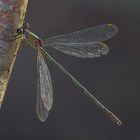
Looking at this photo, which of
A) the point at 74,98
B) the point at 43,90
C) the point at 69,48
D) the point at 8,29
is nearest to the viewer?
the point at 8,29

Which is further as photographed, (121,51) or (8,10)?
(121,51)

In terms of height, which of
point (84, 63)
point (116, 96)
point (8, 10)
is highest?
point (8, 10)

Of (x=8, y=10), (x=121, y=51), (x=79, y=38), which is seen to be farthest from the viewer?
(x=121, y=51)

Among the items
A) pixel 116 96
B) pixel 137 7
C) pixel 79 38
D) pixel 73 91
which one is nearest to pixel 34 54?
pixel 73 91

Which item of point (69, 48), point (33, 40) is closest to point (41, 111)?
point (33, 40)

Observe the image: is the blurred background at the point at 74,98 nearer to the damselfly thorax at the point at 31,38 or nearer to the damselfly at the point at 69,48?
the damselfly at the point at 69,48

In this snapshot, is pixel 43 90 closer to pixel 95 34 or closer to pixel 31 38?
pixel 31 38

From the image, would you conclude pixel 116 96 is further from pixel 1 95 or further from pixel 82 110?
pixel 1 95

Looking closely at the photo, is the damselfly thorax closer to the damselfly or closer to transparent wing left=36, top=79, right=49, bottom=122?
the damselfly

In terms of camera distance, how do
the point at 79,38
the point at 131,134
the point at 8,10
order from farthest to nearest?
A: the point at 131,134 → the point at 79,38 → the point at 8,10
